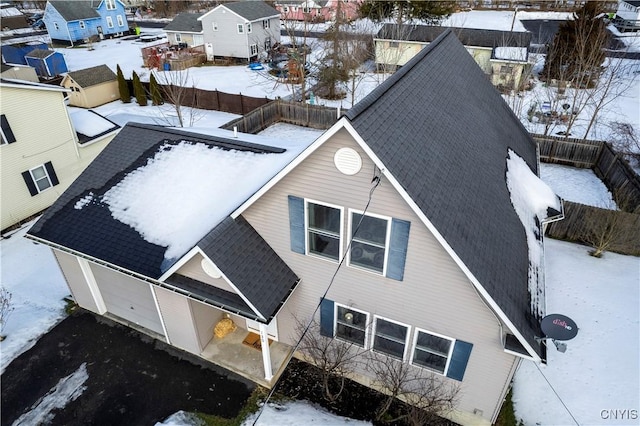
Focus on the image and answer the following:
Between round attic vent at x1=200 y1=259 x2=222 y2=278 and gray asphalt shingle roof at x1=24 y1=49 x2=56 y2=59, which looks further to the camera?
gray asphalt shingle roof at x1=24 y1=49 x2=56 y2=59

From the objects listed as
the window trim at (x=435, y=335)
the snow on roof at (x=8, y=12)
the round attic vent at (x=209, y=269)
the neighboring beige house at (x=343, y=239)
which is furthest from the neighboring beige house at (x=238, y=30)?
the snow on roof at (x=8, y=12)

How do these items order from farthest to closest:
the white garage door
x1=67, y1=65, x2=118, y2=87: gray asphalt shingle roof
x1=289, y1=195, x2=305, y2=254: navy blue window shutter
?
x1=67, y1=65, x2=118, y2=87: gray asphalt shingle roof, the white garage door, x1=289, y1=195, x2=305, y2=254: navy blue window shutter

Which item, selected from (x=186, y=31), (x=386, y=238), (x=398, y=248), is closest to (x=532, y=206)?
(x=398, y=248)

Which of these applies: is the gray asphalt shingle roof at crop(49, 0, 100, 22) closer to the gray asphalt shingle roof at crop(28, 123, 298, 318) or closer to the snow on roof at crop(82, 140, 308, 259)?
the gray asphalt shingle roof at crop(28, 123, 298, 318)

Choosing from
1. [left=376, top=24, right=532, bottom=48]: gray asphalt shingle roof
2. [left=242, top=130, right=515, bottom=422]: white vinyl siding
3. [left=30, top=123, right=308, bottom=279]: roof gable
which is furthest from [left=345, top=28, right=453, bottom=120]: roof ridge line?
[left=376, top=24, right=532, bottom=48]: gray asphalt shingle roof

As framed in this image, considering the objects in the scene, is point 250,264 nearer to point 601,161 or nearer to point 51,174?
point 51,174

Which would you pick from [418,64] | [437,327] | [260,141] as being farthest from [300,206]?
[418,64]

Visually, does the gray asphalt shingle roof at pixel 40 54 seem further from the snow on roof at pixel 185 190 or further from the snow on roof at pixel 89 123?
the snow on roof at pixel 185 190
